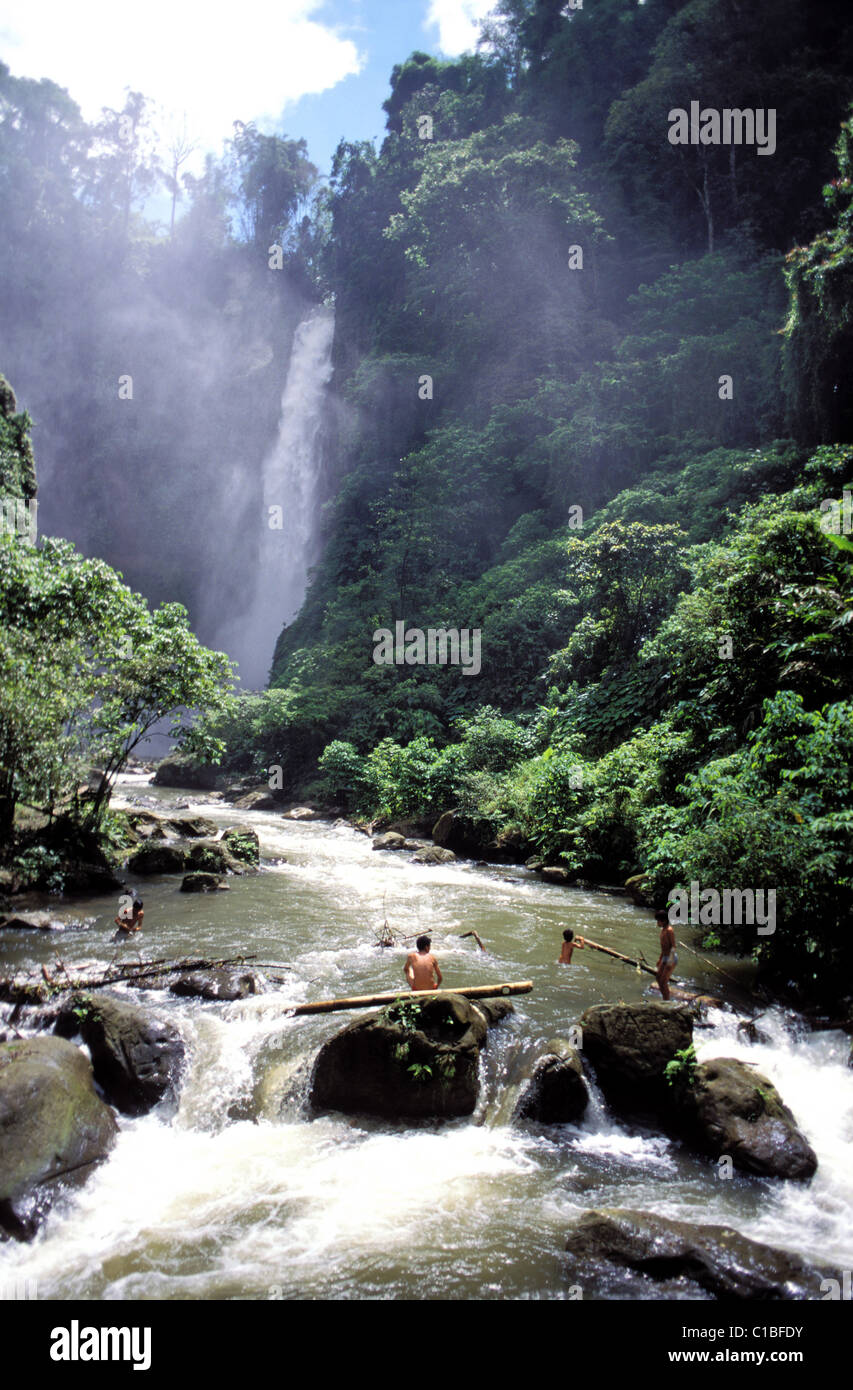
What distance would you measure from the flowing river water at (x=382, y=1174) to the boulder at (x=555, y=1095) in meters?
0.13

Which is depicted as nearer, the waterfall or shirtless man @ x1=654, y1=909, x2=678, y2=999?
shirtless man @ x1=654, y1=909, x2=678, y2=999

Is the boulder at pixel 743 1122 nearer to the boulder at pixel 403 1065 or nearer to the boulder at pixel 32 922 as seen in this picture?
the boulder at pixel 403 1065

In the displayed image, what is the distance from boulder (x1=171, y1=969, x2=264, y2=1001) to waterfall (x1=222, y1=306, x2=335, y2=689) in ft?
134

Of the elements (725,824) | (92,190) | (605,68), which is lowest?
(725,824)

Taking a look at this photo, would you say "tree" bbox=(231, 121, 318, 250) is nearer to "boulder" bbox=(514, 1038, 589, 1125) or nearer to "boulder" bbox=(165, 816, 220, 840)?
"boulder" bbox=(165, 816, 220, 840)

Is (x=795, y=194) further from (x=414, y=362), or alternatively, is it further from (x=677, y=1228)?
(x=677, y=1228)

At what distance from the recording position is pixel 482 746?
20.5m

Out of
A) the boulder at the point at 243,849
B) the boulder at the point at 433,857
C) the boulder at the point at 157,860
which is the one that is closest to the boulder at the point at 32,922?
the boulder at the point at 157,860

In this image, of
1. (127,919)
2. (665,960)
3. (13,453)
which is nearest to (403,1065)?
(665,960)

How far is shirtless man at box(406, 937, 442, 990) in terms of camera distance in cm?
766

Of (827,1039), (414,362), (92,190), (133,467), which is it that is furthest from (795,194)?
(92,190)

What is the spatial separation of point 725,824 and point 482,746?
39.6 feet

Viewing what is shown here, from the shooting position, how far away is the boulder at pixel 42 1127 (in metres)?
4.96

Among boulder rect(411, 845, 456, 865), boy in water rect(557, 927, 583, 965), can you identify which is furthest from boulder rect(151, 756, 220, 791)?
boy in water rect(557, 927, 583, 965)
